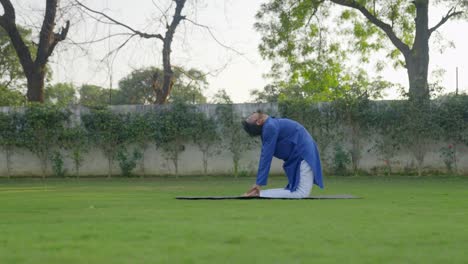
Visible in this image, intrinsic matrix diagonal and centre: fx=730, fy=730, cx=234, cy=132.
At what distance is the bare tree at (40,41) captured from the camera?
25.1 m

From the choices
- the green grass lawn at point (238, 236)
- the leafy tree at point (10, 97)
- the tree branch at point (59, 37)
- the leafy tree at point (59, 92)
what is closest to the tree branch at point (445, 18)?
the tree branch at point (59, 37)

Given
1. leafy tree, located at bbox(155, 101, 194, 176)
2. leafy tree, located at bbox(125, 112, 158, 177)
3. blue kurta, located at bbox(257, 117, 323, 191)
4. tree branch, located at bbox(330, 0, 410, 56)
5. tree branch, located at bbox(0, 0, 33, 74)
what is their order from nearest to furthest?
blue kurta, located at bbox(257, 117, 323, 191)
leafy tree, located at bbox(155, 101, 194, 176)
leafy tree, located at bbox(125, 112, 158, 177)
tree branch, located at bbox(330, 0, 410, 56)
tree branch, located at bbox(0, 0, 33, 74)

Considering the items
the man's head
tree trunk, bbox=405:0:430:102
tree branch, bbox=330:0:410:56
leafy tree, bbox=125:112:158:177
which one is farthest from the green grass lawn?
tree branch, bbox=330:0:410:56

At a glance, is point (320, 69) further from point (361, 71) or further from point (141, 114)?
point (141, 114)

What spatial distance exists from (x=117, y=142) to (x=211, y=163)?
285 cm

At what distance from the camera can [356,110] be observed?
20484 millimetres

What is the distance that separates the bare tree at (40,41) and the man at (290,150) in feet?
54.5

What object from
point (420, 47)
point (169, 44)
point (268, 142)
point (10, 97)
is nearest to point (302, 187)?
point (268, 142)

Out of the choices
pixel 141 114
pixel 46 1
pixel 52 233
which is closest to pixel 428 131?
pixel 141 114

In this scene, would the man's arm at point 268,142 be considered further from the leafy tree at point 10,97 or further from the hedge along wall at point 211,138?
the leafy tree at point 10,97

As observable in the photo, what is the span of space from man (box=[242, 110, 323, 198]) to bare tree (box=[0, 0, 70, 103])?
1661 centimetres

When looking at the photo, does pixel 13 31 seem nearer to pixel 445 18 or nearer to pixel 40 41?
pixel 40 41

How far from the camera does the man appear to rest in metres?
9.80

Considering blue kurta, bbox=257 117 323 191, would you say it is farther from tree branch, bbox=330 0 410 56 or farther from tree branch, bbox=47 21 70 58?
tree branch, bbox=47 21 70 58
